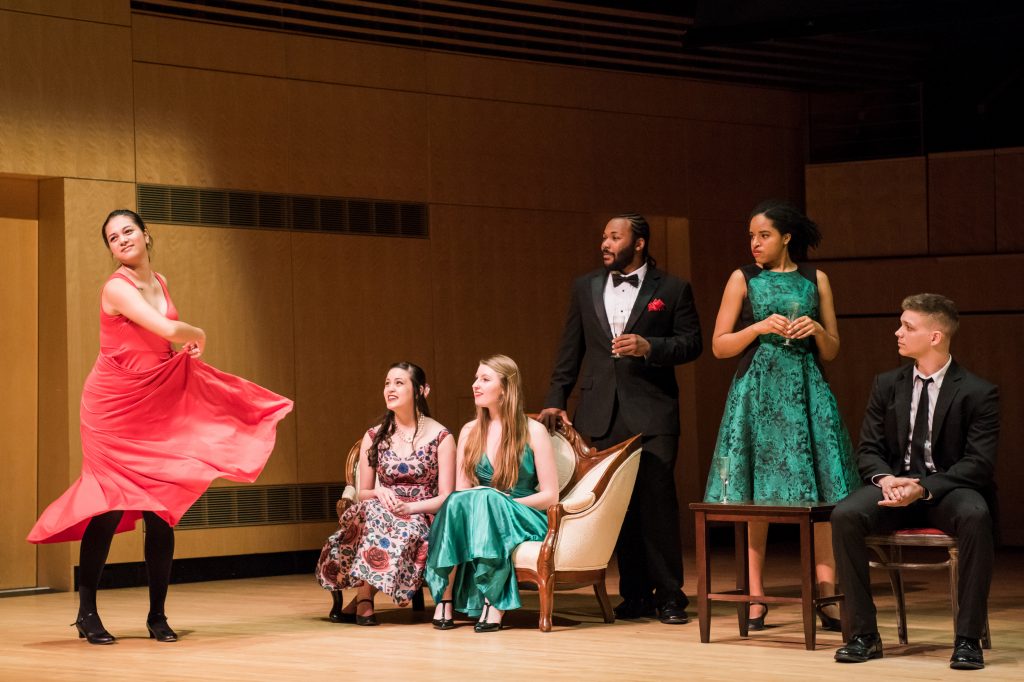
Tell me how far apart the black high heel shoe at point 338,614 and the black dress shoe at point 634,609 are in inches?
44.7

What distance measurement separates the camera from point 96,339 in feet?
25.9

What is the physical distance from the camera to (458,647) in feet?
17.8

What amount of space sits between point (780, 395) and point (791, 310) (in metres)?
0.33

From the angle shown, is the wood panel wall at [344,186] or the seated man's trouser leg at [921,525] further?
the wood panel wall at [344,186]

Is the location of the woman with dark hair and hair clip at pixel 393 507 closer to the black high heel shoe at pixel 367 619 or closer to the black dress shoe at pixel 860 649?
the black high heel shoe at pixel 367 619

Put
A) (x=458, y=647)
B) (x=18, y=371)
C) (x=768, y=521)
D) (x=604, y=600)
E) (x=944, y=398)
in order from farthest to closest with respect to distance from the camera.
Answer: (x=18, y=371)
(x=604, y=600)
(x=458, y=647)
(x=768, y=521)
(x=944, y=398)

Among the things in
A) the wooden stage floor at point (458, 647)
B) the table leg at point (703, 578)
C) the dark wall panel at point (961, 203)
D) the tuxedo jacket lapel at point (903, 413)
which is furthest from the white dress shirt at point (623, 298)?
the dark wall panel at point (961, 203)

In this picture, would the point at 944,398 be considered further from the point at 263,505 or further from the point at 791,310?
the point at 263,505

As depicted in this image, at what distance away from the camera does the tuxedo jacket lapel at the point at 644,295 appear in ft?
20.1

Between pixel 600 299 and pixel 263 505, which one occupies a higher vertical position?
pixel 600 299

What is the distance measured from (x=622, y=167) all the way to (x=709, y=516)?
4742 mm

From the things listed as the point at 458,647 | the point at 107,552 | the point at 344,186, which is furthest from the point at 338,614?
the point at 344,186

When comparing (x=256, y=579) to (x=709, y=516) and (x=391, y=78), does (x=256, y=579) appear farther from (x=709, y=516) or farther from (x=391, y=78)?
(x=709, y=516)

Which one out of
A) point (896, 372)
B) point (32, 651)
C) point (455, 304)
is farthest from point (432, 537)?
point (455, 304)
